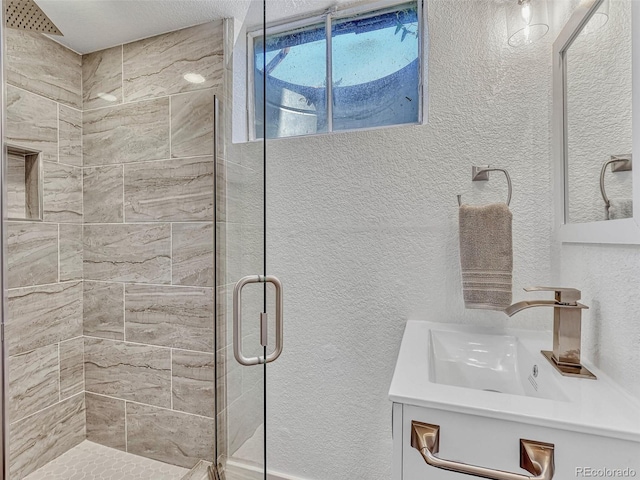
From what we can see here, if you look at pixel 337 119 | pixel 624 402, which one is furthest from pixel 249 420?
pixel 337 119

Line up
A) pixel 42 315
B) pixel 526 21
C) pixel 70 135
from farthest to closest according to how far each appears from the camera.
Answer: pixel 70 135 → pixel 42 315 → pixel 526 21

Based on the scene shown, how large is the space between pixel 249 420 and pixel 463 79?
59.9 inches

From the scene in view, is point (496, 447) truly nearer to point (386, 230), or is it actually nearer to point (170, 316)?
point (386, 230)

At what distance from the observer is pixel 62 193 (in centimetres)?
153

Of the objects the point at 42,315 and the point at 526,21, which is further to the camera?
the point at 42,315

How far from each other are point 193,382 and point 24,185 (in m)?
1.18

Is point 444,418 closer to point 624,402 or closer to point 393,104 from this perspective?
point 624,402

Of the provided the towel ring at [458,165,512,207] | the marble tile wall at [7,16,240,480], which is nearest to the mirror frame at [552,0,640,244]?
the towel ring at [458,165,512,207]

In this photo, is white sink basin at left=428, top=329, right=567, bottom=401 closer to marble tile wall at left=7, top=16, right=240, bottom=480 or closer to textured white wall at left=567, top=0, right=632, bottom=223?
textured white wall at left=567, top=0, right=632, bottom=223

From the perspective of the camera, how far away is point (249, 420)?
110 centimetres

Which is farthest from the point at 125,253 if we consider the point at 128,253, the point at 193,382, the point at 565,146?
the point at 565,146

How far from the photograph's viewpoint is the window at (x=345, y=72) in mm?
1398

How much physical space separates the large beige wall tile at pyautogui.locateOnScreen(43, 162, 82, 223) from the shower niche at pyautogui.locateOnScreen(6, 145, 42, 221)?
3 centimetres

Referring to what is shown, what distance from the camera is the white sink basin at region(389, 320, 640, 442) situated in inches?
25.2
